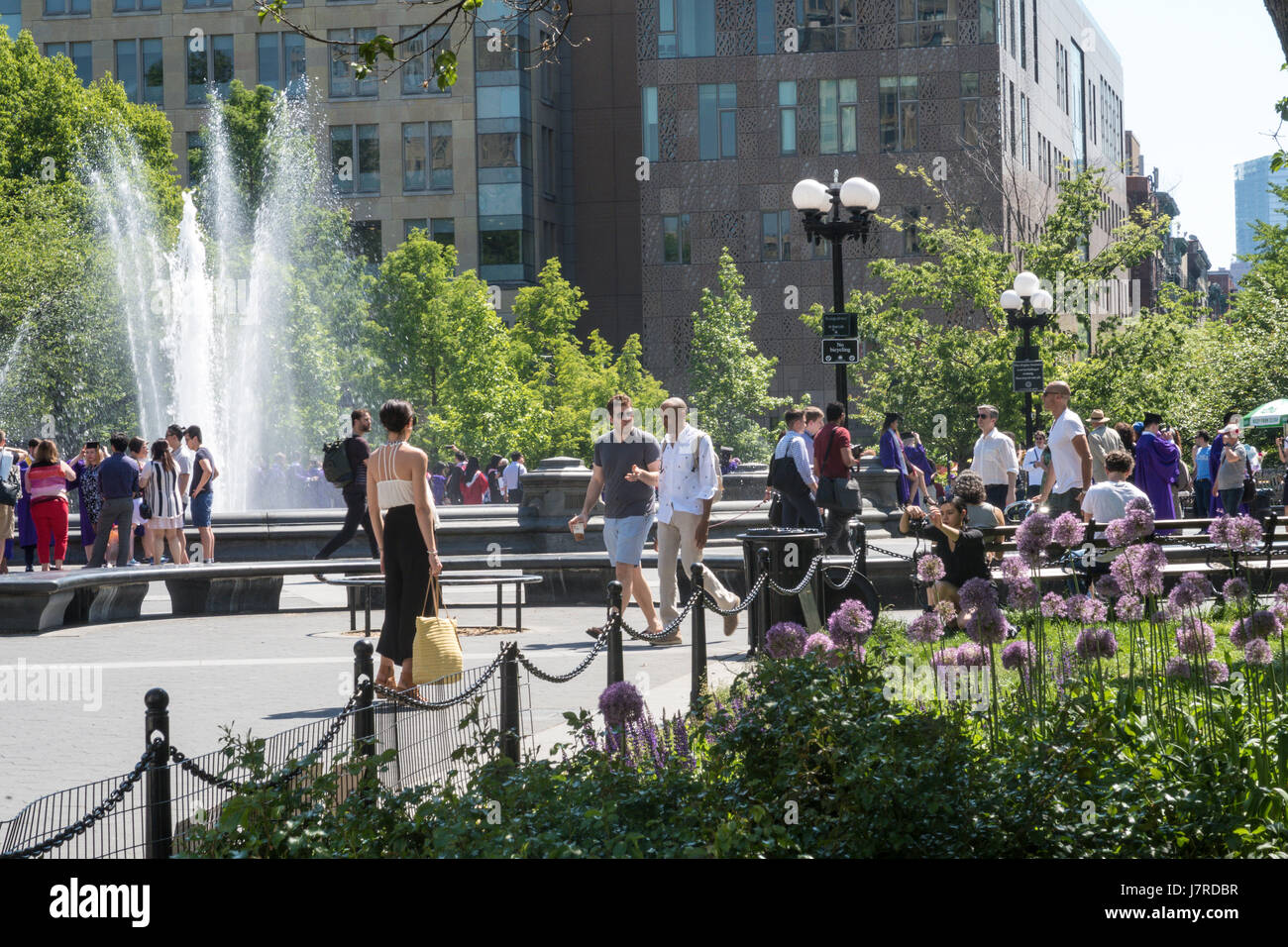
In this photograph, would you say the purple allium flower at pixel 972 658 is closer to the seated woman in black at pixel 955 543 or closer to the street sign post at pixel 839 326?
the seated woman in black at pixel 955 543

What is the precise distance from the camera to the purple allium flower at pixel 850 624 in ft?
21.4

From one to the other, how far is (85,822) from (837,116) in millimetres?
64342

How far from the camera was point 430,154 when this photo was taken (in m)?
66.6

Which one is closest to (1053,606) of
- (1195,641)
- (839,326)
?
(1195,641)

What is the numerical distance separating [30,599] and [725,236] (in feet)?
176

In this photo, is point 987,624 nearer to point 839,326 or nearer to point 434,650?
point 434,650

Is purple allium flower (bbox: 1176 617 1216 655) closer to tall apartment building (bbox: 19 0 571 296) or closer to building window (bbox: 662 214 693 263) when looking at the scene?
tall apartment building (bbox: 19 0 571 296)

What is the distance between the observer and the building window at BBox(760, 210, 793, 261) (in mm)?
65812

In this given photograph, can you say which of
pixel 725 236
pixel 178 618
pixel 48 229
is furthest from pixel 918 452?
pixel 725 236

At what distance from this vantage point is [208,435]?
33406 mm

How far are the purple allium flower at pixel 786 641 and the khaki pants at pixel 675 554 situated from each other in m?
5.49

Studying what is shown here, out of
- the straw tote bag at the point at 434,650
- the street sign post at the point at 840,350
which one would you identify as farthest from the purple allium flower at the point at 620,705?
the street sign post at the point at 840,350
